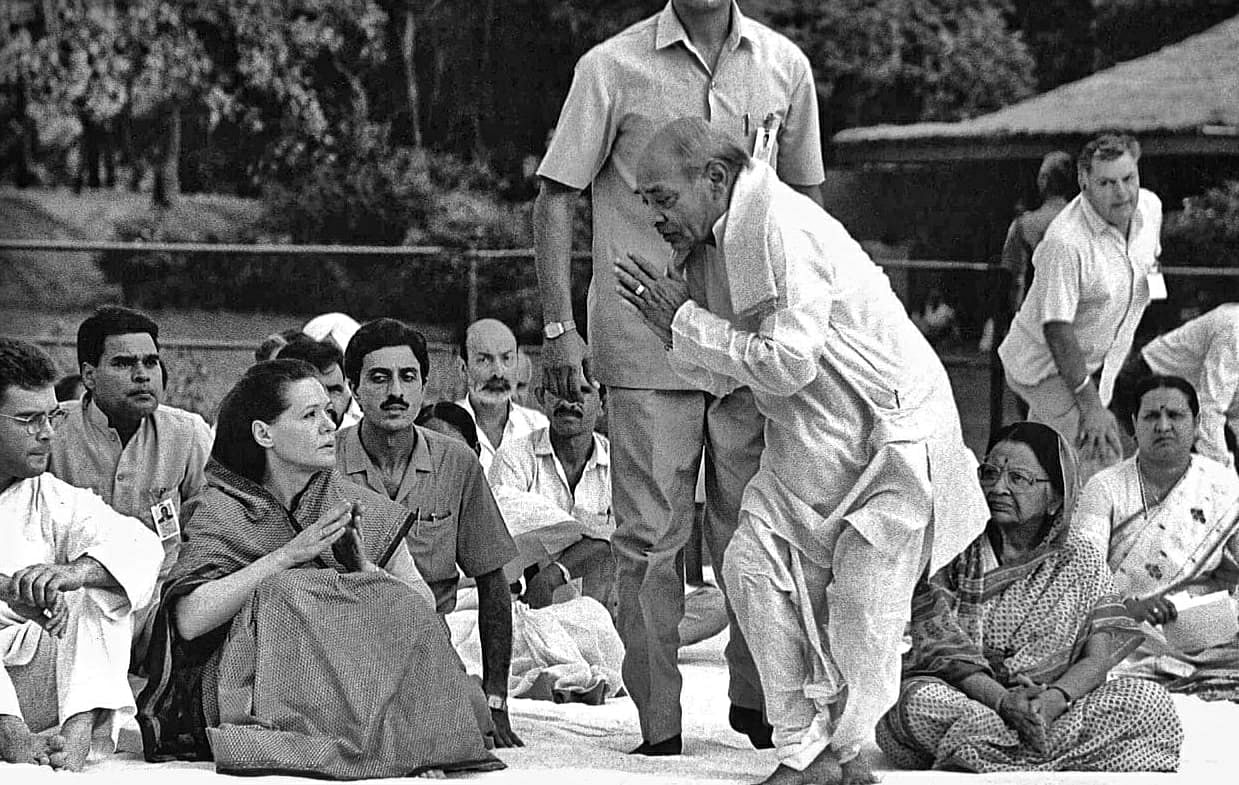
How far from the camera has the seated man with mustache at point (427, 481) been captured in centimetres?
560

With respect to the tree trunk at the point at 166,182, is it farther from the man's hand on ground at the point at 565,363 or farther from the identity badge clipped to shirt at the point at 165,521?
the man's hand on ground at the point at 565,363

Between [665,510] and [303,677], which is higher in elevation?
[665,510]

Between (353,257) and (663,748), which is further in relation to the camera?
(353,257)

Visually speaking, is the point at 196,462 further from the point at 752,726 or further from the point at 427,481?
the point at 752,726

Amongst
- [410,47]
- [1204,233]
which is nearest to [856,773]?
[1204,233]

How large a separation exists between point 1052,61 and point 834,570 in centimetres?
724

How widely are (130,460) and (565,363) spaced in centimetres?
154

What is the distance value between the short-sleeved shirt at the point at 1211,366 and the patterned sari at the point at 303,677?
367 cm

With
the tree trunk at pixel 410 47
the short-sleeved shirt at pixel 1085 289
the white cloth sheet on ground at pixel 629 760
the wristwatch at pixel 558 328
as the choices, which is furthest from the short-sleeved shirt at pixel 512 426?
the tree trunk at pixel 410 47

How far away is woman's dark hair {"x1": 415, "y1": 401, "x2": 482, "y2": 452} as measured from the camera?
7.37 metres

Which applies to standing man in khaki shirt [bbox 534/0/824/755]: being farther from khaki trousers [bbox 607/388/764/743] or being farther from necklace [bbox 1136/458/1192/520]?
necklace [bbox 1136/458/1192/520]

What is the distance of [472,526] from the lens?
5695 mm

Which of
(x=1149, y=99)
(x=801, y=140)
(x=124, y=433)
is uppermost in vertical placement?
(x=1149, y=99)

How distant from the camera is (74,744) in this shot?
16.1ft
